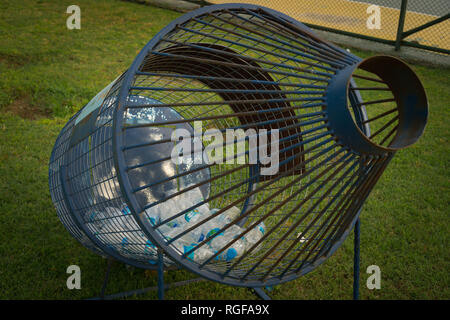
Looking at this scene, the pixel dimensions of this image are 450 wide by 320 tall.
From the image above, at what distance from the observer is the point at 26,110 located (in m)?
4.44

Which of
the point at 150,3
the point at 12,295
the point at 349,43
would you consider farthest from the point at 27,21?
the point at 12,295

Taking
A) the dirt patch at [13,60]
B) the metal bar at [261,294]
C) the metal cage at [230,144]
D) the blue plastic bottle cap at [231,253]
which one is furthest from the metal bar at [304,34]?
the dirt patch at [13,60]

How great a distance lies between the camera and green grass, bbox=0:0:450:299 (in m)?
2.68

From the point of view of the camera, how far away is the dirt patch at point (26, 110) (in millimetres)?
4359

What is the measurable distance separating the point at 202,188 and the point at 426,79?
4175 millimetres

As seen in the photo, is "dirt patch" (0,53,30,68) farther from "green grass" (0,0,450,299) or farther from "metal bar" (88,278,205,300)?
"metal bar" (88,278,205,300)

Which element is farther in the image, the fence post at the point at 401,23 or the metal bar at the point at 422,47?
the fence post at the point at 401,23

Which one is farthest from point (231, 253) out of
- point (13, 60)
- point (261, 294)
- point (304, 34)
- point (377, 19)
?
point (377, 19)

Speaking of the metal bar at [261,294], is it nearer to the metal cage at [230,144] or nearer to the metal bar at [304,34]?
the metal cage at [230,144]

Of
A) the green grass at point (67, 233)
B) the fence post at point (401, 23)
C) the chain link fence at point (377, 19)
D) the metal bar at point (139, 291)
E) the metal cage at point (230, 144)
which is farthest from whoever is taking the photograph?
the chain link fence at point (377, 19)

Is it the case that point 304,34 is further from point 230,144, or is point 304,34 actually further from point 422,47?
point 422,47

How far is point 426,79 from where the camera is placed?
589cm

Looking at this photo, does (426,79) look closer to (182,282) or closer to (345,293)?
(345,293)

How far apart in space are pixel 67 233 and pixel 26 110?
193 cm
